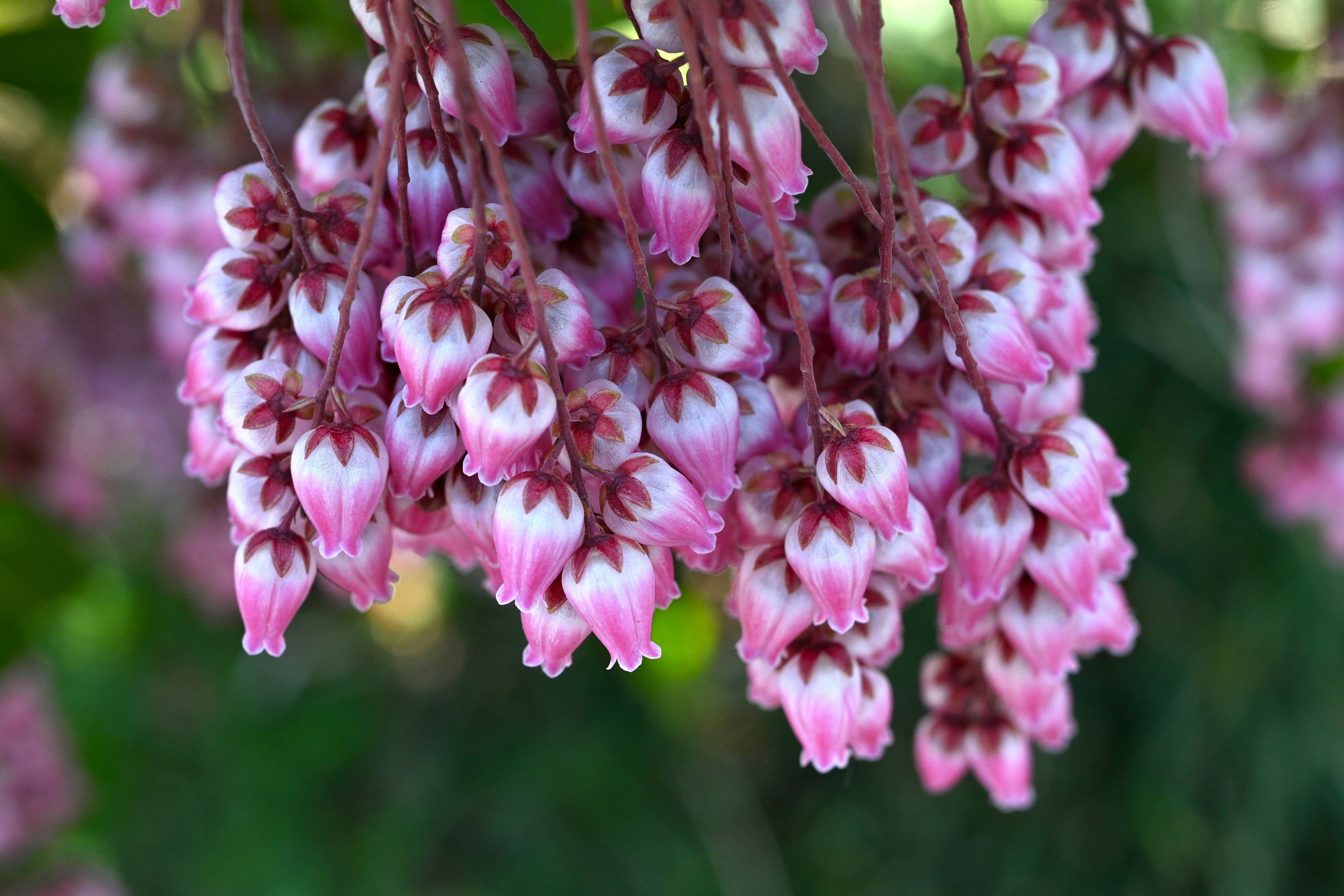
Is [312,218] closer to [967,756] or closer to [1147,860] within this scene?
[967,756]

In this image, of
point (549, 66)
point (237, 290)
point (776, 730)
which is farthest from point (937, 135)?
point (776, 730)

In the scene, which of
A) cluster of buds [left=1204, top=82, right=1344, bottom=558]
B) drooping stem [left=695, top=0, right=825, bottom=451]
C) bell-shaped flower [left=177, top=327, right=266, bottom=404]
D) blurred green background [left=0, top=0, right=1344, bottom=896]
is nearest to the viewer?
drooping stem [left=695, top=0, right=825, bottom=451]

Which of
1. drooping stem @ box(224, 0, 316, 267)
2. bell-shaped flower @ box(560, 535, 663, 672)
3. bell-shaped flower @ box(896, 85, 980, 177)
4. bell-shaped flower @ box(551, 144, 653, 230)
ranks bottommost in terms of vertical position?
bell-shaped flower @ box(560, 535, 663, 672)

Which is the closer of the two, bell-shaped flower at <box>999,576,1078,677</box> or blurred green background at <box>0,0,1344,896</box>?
bell-shaped flower at <box>999,576,1078,677</box>

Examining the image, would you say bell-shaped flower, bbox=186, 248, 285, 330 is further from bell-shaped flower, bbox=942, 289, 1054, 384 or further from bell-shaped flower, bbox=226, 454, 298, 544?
bell-shaped flower, bbox=942, 289, 1054, 384

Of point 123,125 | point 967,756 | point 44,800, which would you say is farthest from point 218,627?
point 967,756

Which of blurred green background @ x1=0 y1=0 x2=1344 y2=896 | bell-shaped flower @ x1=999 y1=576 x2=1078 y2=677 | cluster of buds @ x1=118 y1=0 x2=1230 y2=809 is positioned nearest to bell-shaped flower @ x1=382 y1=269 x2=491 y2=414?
cluster of buds @ x1=118 y1=0 x2=1230 y2=809
